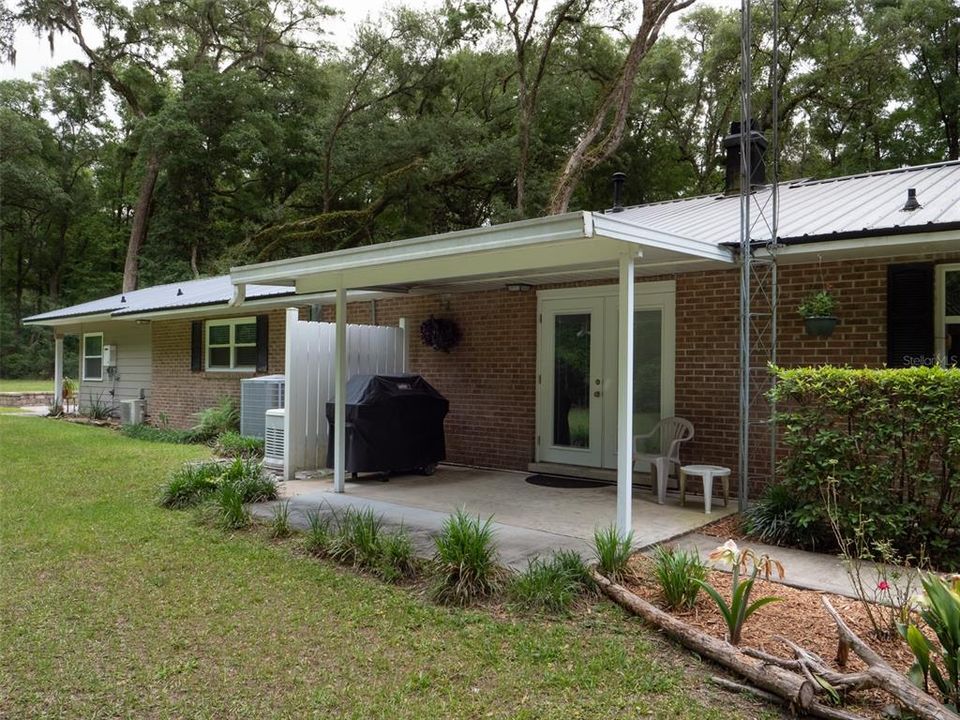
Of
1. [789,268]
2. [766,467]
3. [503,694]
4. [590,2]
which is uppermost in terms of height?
[590,2]

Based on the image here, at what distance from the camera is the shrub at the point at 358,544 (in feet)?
16.9

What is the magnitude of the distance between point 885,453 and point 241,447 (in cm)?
880

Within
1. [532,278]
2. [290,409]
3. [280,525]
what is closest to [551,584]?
[280,525]

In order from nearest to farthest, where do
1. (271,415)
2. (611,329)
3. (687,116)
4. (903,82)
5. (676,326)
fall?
1. (676,326)
2. (611,329)
3. (271,415)
4. (903,82)
5. (687,116)

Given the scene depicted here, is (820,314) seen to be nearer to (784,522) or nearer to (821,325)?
(821,325)

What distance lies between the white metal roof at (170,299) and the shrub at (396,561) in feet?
19.9

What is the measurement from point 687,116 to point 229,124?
1576cm

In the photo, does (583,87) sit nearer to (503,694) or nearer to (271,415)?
(271,415)

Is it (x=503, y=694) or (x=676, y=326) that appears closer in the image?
(x=503, y=694)

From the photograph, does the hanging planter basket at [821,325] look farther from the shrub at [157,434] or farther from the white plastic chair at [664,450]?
the shrub at [157,434]

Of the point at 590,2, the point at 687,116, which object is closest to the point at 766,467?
the point at 590,2

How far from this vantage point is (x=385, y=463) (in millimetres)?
8469

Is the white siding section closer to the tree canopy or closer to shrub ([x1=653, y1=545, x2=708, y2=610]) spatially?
the tree canopy

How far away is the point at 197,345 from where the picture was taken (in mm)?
14281
